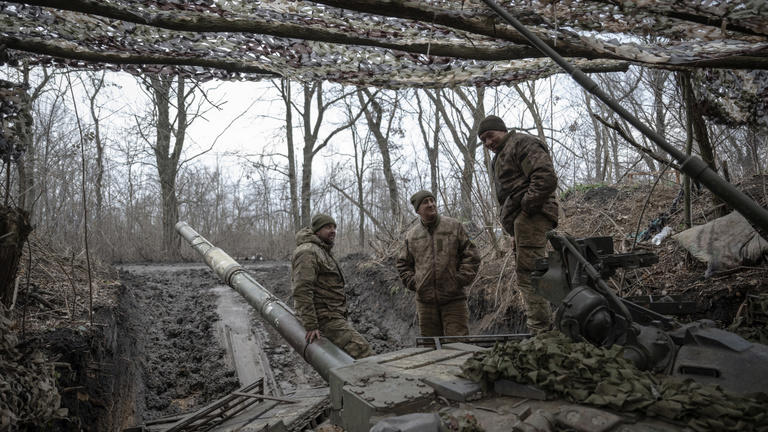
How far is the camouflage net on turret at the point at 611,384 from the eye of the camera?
170 centimetres

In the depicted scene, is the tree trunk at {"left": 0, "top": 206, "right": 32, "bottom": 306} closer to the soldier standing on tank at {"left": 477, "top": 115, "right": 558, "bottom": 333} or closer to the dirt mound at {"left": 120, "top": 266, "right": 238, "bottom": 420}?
the dirt mound at {"left": 120, "top": 266, "right": 238, "bottom": 420}

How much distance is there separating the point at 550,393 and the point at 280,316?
13.0ft

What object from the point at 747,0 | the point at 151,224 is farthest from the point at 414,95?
the point at 151,224

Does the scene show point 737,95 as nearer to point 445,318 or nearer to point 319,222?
point 445,318

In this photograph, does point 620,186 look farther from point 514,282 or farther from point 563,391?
point 563,391

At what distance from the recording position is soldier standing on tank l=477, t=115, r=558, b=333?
425cm

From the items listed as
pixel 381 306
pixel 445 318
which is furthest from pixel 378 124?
pixel 445 318

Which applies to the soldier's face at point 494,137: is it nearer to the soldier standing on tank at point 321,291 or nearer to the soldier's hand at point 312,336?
the soldier standing on tank at point 321,291

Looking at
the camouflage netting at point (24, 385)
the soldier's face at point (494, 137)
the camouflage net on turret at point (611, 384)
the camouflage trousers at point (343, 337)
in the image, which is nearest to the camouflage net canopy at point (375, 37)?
the soldier's face at point (494, 137)

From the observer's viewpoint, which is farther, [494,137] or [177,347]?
[177,347]

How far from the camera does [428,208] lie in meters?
5.20

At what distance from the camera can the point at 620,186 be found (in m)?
8.86

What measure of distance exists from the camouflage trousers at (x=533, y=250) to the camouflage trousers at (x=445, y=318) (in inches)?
35.3

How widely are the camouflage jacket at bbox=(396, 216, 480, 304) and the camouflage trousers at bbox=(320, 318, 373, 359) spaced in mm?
843
